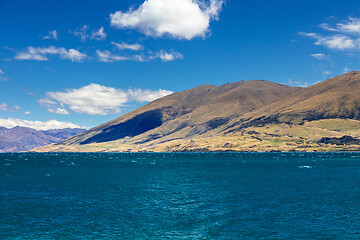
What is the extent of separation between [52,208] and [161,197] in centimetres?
2737

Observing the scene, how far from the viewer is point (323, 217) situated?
56.9 metres

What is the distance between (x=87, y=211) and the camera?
63406 mm

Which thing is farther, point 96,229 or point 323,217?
point 323,217

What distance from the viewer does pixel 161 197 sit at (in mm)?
81688

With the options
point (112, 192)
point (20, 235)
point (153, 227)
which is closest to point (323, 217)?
point (153, 227)

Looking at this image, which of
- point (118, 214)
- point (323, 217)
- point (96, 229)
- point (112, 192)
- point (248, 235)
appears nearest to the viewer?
point (248, 235)

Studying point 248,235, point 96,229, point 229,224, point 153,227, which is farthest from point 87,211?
point 248,235

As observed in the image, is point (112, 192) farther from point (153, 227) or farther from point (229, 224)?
point (229, 224)

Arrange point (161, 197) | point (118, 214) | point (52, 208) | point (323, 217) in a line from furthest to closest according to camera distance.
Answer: point (161, 197) < point (52, 208) < point (118, 214) < point (323, 217)

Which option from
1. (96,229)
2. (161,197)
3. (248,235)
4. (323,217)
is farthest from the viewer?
(161,197)

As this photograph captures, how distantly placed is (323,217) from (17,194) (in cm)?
7839

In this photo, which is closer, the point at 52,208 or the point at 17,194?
the point at 52,208

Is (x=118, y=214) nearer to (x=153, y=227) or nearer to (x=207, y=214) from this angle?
(x=153, y=227)

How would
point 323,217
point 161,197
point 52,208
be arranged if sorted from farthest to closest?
point 161,197 < point 52,208 < point 323,217
